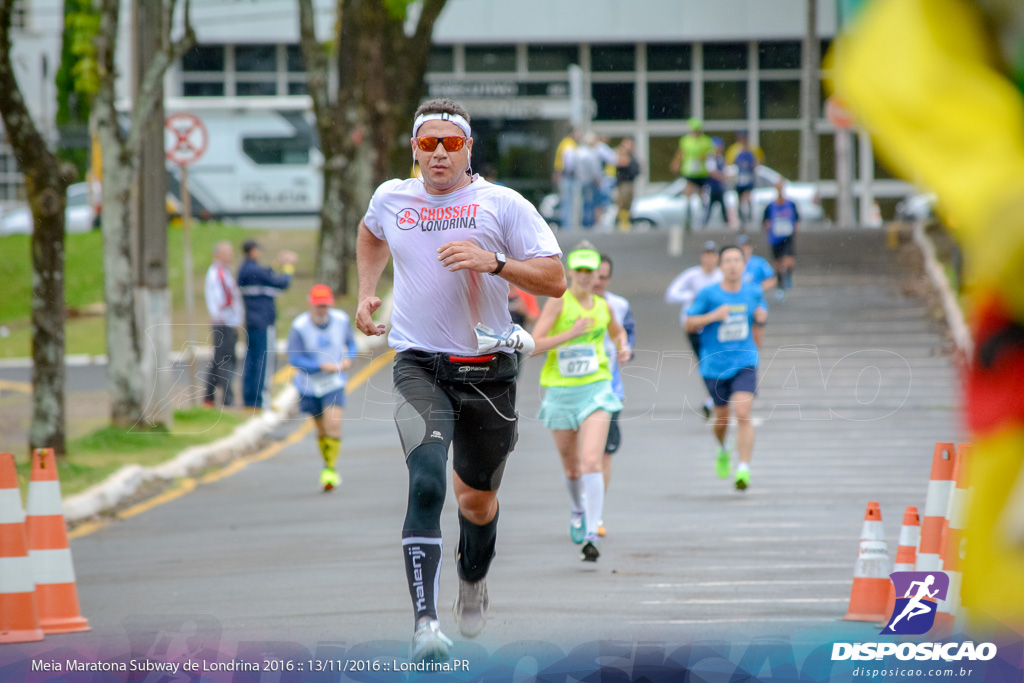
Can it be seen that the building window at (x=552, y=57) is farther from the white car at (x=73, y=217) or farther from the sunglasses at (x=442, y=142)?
the sunglasses at (x=442, y=142)

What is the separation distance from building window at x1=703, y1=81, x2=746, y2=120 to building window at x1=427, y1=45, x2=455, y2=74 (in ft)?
22.9

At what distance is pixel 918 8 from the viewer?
1589 millimetres

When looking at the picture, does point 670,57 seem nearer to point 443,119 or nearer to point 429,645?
point 443,119

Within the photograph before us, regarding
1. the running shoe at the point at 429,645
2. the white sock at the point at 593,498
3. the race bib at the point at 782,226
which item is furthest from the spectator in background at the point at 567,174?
the running shoe at the point at 429,645

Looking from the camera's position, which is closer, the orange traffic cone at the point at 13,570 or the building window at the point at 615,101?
the orange traffic cone at the point at 13,570

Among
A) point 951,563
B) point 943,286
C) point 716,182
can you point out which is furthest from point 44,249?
point 716,182

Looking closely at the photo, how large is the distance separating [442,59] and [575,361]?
33.0 m

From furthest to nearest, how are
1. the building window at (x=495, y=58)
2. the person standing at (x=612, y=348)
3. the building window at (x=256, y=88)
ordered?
the building window at (x=256, y=88)
the building window at (x=495, y=58)
the person standing at (x=612, y=348)

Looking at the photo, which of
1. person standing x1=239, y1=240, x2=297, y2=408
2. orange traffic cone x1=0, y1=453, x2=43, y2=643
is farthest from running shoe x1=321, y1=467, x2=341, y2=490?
orange traffic cone x1=0, y1=453, x2=43, y2=643

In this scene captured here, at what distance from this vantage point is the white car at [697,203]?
33.2m

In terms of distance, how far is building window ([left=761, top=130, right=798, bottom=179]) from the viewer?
131ft

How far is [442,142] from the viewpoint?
5.73 metres

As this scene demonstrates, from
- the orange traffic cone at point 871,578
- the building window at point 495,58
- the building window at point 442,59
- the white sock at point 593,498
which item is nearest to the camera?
the orange traffic cone at point 871,578

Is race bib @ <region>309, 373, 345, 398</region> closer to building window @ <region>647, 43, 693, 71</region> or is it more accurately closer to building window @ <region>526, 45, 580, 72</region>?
building window @ <region>526, 45, 580, 72</region>
